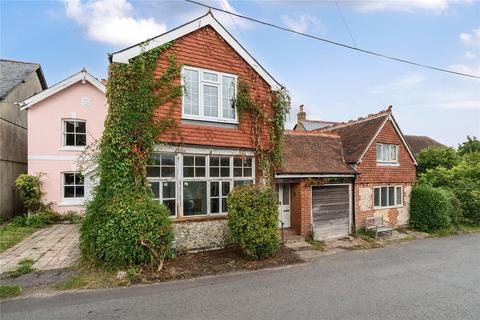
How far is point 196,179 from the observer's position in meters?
10.1

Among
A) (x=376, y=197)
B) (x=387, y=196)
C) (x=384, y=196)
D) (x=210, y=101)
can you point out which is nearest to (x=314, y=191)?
(x=376, y=197)

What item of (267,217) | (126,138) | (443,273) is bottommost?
(443,273)

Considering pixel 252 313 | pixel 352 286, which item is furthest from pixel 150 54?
pixel 352 286

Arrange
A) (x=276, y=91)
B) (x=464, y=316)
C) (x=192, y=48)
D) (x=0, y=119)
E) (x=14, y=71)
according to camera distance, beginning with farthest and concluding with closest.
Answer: (x=14, y=71), (x=0, y=119), (x=276, y=91), (x=192, y=48), (x=464, y=316)

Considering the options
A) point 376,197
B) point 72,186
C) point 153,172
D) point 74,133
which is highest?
point 74,133

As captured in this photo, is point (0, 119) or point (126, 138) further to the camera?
point (0, 119)

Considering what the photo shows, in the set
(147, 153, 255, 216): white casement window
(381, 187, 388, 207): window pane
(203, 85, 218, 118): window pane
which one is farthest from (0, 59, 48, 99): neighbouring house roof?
(381, 187, 388, 207): window pane

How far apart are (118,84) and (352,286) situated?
8.62 meters

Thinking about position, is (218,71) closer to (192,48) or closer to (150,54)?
(192,48)

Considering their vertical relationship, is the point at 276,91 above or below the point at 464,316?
above

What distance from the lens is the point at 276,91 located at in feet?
37.9

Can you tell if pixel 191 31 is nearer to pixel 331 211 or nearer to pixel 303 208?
pixel 303 208

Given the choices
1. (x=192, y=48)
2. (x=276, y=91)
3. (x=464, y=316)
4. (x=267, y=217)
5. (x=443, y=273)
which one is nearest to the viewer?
(x=464, y=316)

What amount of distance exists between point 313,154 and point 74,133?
12657 mm
